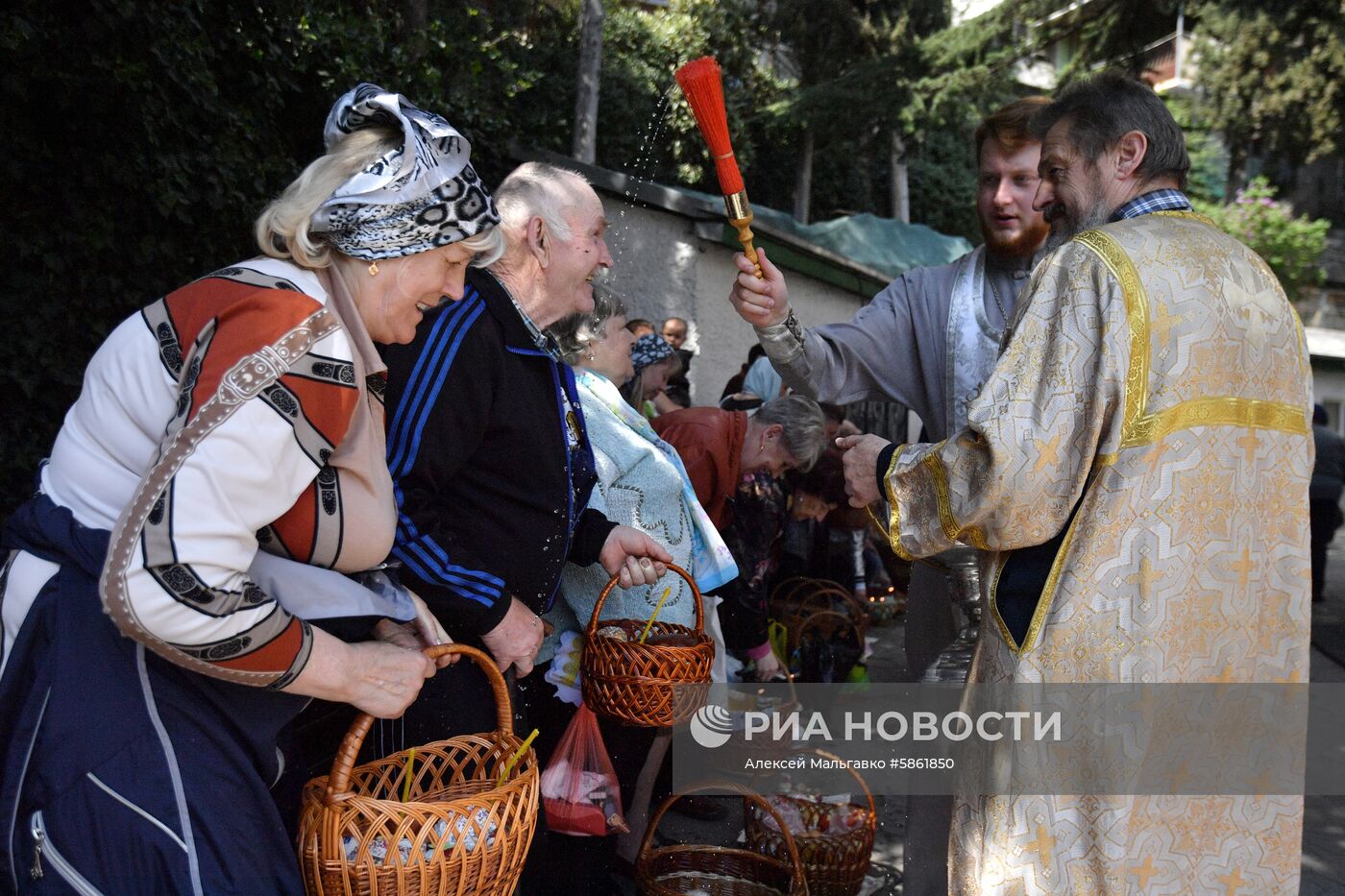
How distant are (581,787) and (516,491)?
0.91 m

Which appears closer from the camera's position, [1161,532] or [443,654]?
[443,654]

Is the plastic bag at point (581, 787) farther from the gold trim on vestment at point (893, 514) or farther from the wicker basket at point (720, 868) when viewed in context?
the gold trim on vestment at point (893, 514)

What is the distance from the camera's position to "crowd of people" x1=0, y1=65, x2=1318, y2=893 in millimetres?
1502

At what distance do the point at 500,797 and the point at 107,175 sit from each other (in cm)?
395

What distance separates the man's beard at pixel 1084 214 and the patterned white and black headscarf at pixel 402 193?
48.5 inches

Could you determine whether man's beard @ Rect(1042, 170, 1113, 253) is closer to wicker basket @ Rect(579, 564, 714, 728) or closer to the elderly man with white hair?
the elderly man with white hair

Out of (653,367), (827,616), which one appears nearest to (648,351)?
(653,367)

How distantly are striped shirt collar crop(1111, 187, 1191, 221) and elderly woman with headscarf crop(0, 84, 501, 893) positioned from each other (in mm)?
1484

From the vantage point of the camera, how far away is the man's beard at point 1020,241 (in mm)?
3029

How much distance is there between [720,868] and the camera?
3.34 meters

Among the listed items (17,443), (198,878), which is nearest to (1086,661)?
(198,878)

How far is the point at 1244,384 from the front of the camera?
210cm

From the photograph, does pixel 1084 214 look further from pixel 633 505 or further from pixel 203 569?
pixel 203 569

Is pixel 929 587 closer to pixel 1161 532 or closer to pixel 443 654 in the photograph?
pixel 1161 532
